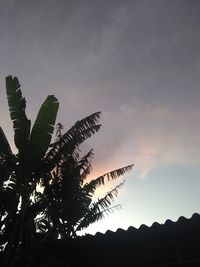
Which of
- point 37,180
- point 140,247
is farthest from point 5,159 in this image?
point 140,247

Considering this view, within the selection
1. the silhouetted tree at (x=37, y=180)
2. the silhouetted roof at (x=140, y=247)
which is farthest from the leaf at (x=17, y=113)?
the silhouetted roof at (x=140, y=247)

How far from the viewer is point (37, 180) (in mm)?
8930

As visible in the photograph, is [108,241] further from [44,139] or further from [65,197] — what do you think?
[44,139]

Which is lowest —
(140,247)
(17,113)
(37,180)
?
(140,247)

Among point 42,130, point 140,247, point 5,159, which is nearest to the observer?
point 140,247

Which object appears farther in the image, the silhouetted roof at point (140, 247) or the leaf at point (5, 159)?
the leaf at point (5, 159)

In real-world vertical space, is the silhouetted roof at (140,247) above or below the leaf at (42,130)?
below

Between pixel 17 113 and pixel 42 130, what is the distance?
0.82 meters

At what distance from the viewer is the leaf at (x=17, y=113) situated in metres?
8.42

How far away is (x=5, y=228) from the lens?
7.91m

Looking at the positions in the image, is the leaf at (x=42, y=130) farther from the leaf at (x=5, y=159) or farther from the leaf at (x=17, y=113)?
the leaf at (x=5, y=159)

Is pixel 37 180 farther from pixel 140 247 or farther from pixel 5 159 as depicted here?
pixel 140 247

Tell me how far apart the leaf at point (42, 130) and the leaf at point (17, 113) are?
0.21m

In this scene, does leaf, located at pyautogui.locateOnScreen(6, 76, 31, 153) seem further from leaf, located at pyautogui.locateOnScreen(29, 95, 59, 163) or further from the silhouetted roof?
the silhouetted roof
